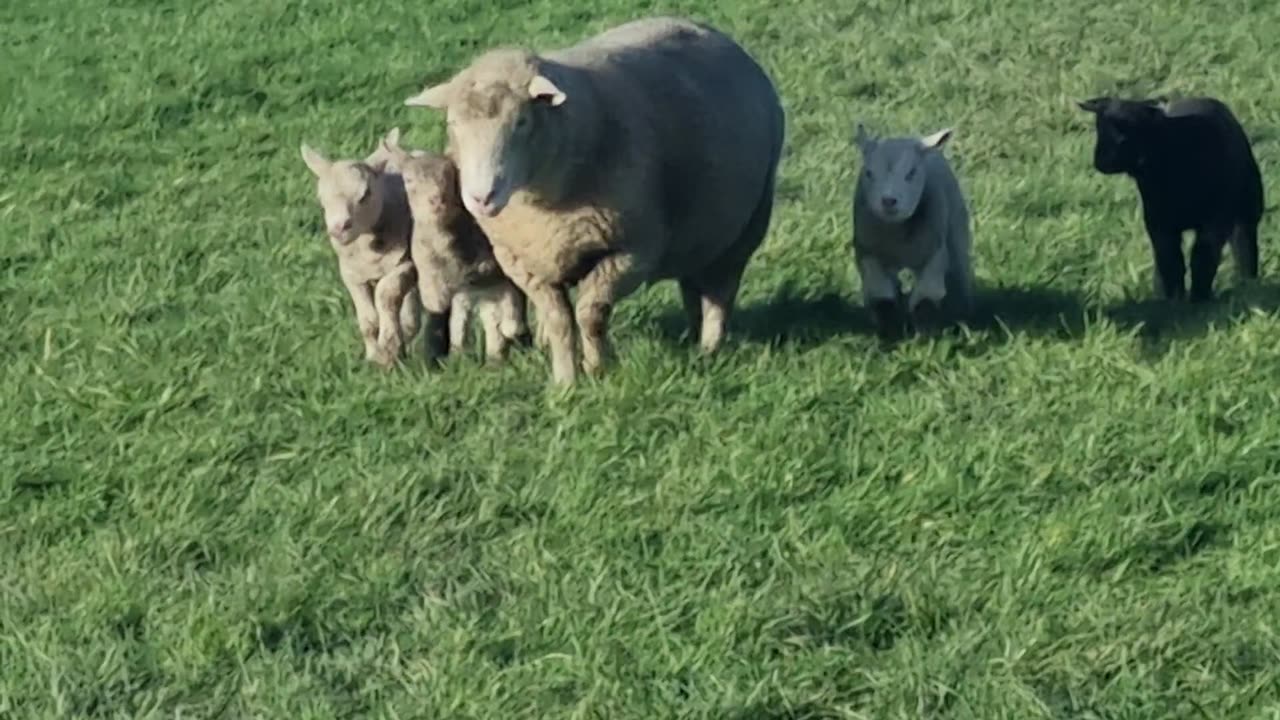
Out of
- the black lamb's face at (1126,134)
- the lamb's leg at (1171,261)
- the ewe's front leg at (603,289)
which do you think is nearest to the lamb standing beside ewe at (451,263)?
the ewe's front leg at (603,289)

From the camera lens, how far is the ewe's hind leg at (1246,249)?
8750 millimetres

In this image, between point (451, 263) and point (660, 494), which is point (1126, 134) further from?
point (660, 494)

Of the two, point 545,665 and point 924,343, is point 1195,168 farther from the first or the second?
point 545,665

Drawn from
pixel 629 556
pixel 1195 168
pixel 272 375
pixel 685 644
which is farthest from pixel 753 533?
pixel 1195 168

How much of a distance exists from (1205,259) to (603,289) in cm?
255

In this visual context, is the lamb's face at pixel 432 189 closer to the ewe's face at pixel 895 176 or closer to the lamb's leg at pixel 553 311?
the lamb's leg at pixel 553 311

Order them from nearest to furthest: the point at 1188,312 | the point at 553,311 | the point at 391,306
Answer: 1. the point at 553,311
2. the point at 391,306
3. the point at 1188,312

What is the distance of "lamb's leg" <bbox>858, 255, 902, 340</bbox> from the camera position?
7.95 metres

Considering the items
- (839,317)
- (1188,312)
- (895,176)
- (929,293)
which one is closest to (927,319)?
(929,293)

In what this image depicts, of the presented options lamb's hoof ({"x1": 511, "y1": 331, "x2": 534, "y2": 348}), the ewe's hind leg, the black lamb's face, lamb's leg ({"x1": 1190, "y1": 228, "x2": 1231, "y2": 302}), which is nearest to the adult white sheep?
lamb's hoof ({"x1": 511, "y1": 331, "x2": 534, "y2": 348})

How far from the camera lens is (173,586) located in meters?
6.12

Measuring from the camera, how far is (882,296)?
26.1 ft

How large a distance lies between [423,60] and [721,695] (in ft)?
31.8

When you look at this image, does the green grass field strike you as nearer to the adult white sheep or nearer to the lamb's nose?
the adult white sheep
